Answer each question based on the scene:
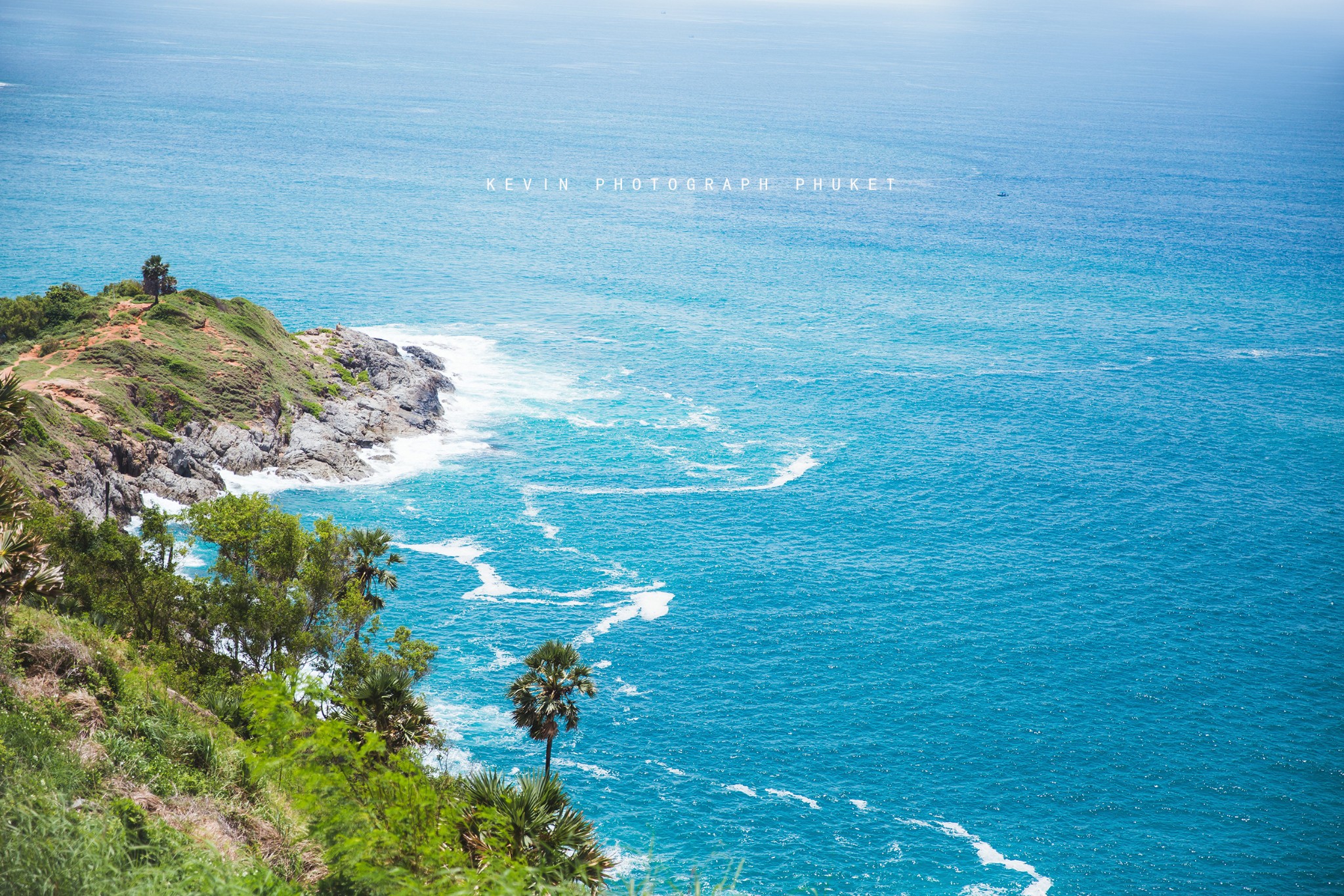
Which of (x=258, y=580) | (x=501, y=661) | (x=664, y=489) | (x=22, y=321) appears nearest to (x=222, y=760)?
(x=258, y=580)

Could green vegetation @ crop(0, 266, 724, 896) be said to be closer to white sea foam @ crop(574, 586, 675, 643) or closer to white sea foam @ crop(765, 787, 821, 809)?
white sea foam @ crop(574, 586, 675, 643)

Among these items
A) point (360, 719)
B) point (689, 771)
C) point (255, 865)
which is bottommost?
point (689, 771)

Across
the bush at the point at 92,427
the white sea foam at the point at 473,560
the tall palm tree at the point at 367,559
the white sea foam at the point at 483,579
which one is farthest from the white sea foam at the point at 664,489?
the tall palm tree at the point at 367,559

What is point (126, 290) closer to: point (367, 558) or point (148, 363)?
point (148, 363)

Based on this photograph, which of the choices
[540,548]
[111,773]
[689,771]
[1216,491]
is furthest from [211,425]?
[1216,491]

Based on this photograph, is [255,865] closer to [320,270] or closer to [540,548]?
[540,548]

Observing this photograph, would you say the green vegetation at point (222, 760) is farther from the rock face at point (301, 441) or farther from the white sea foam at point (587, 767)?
the rock face at point (301, 441)
